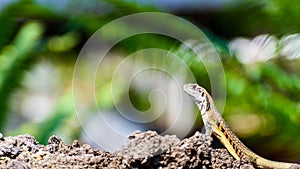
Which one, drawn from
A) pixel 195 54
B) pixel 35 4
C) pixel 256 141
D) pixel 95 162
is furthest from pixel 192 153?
pixel 35 4

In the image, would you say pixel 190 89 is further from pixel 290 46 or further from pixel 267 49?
pixel 267 49

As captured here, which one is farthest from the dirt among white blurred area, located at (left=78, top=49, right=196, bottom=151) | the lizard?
white blurred area, located at (left=78, top=49, right=196, bottom=151)

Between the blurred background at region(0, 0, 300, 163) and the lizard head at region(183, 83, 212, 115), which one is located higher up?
the blurred background at region(0, 0, 300, 163)

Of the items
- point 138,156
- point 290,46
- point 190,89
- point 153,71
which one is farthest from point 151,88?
point 138,156

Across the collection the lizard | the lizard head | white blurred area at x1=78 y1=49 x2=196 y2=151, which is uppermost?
white blurred area at x1=78 y1=49 x2=196 y2=151

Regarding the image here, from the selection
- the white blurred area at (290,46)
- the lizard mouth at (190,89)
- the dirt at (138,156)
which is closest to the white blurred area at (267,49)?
the white blurred area at (290,46)

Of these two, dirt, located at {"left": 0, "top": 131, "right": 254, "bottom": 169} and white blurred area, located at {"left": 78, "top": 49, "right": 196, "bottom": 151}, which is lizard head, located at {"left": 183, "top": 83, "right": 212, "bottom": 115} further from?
white blurred area, located at {"left": 78, "top": 49, "right": 196, "bottom": 151}

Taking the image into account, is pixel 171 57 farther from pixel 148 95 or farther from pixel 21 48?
pixel 21 48
